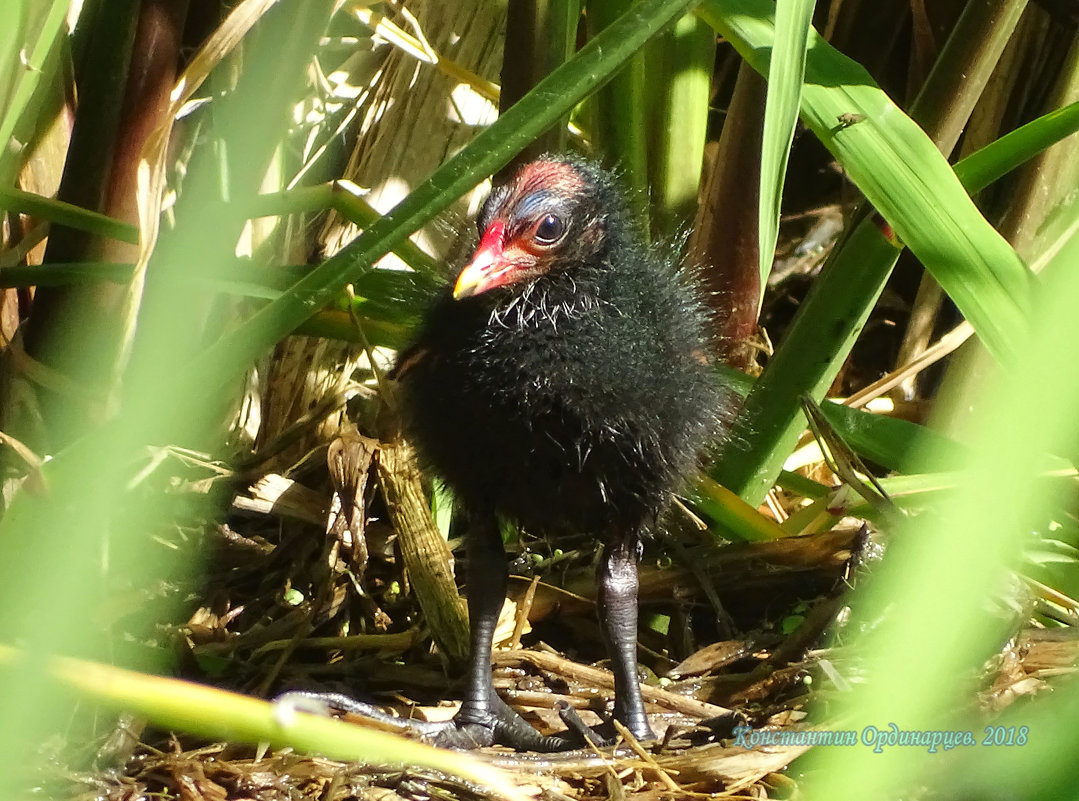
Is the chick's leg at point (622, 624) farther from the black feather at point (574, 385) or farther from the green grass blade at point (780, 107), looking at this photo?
the green grass blade at point (780, 107)

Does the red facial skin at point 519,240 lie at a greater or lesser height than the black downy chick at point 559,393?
greater

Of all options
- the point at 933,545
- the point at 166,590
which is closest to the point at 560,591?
the point at 166,590

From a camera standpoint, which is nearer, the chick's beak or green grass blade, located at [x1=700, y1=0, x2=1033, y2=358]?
green grass blade, located at [x1=700, y1=0, x2=1033, y2=358]

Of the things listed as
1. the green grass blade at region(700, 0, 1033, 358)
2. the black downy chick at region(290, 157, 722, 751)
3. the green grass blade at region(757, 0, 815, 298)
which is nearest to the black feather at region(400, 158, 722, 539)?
the black downy chick at region(290, 157, 722, 751)

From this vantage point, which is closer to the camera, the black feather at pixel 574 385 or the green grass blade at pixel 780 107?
the green grass blade at pixel 780 107

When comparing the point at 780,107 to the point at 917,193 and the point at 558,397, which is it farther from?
the point at 558,397

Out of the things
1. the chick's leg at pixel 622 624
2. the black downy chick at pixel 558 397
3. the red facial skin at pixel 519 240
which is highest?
the red facial skin at pixel 519 240

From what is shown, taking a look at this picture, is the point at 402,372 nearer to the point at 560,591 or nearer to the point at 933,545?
the point at 560,591

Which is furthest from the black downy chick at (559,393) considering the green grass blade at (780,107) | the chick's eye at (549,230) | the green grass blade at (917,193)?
the green grass blade at (780,107)

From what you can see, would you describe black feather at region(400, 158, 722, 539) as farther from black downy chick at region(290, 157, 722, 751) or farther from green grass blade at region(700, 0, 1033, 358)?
green grass blade at region(700, 0, 1033, 358)
